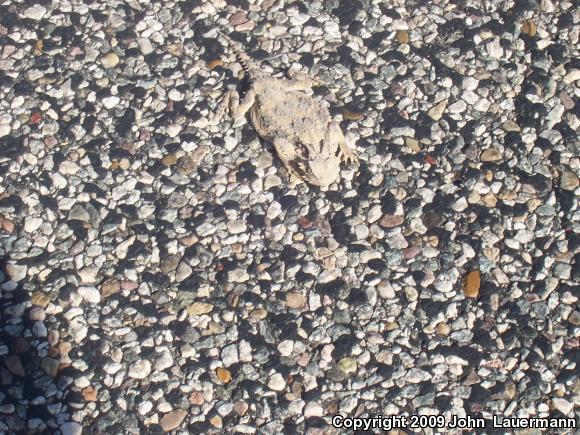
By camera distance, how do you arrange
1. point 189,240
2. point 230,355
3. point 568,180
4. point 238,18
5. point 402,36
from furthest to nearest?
point 238,18, point 402,36, point 568,180, point 189,240, point 230,355

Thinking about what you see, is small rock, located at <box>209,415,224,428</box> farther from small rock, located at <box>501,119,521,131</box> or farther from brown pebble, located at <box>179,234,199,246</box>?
small rock, located at <box>501,119,521,131</box>

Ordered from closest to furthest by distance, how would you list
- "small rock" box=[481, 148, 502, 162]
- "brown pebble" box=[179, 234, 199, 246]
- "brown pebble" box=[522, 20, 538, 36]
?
"brown pebble" box=[179, 234, 199, 246], "small rock" box=[481, 148, 502, 162], "brown pebble" box=[522, 20, 538, 36]

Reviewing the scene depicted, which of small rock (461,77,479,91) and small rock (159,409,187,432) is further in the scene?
small rock (461,77,479,91)

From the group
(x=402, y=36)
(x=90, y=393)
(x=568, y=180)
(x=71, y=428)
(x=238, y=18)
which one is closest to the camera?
(x=71, y=428)

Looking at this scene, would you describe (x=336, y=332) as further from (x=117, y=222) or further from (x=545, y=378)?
(x=117, y=222)

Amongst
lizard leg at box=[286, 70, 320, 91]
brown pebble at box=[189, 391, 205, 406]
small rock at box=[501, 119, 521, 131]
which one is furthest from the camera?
lizard leg at box=[286, 70, 320, 91]

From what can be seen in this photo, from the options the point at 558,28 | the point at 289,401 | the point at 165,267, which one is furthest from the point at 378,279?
the point at 558,28

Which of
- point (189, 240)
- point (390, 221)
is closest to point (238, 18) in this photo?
point (189, 240)

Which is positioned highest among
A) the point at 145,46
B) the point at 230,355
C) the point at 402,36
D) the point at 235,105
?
the point at 145,46

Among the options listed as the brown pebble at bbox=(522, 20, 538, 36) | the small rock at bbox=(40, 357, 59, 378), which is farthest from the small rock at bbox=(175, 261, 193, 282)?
the brown pebble at bbox=(522, 20, 538, 36)

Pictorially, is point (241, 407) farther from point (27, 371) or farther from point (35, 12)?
point (35, 12)
